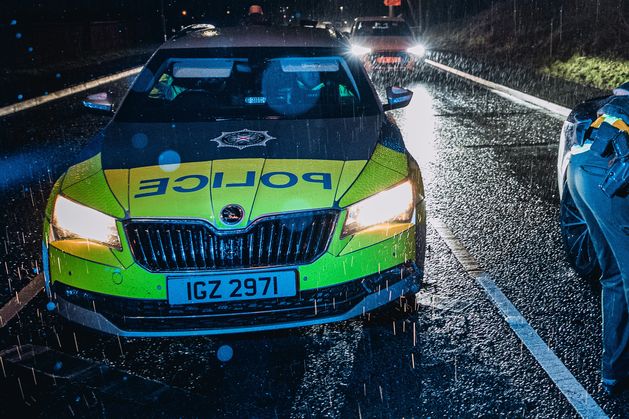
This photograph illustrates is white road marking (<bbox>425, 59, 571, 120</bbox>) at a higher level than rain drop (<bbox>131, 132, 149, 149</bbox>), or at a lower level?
lower

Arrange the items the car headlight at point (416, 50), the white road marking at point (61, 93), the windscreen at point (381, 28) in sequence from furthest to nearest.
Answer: the windscreen at point (381, 28), the car headlight at point (416, 50), the white road marking at point (61, 93)

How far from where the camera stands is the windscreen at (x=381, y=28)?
1894 cm

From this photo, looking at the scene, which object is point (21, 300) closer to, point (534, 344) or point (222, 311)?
point (222, 311)

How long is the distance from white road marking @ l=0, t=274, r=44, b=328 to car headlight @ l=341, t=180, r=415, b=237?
213 cm

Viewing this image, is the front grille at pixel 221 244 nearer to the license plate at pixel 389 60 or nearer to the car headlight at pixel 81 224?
the car headlight at pixel 81 224

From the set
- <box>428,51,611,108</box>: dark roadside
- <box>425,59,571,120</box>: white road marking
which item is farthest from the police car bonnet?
<box>428,51,611,108</box>: dark roadside

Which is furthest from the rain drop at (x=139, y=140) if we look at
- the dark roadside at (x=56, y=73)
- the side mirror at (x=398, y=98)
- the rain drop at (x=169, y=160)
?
the dark roadside at (x=56, y=73)

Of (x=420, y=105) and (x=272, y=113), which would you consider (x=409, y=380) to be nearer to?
(x=272, y=113)

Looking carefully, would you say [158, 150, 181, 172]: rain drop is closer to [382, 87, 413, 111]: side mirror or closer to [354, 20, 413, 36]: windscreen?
[382, 87, 413, 111]: side mirror

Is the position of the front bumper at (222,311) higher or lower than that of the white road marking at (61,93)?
higher

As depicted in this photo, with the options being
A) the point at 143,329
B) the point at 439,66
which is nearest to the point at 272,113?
the point at 143,329

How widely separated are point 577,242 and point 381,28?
1587 cm

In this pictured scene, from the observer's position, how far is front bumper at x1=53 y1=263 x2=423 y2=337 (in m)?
3.04

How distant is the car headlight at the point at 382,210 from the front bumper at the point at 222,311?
253mm
